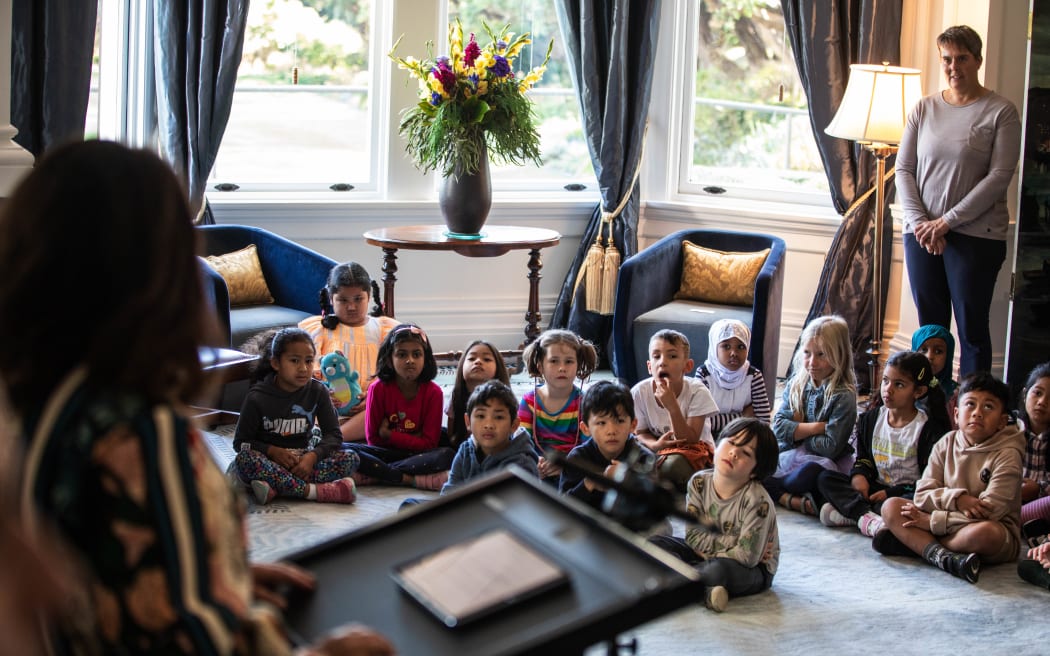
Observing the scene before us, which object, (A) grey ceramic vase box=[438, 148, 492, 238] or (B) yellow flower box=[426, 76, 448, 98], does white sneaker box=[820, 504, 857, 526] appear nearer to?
(A) grey ceramic vase box=[438, 148, 492, 238]

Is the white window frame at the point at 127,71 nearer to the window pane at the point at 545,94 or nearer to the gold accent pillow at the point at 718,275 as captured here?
the window pane at the point at 545,94

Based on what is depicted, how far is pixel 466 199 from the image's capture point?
5.67 m

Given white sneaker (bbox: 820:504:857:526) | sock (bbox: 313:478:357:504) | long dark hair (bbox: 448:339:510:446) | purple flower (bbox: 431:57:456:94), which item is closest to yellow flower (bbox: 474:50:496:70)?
purple flower (bbox: 431:57:456:94)

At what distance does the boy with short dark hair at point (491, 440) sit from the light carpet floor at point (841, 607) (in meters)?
0.43

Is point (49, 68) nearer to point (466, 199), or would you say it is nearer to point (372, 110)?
point (372, 110)

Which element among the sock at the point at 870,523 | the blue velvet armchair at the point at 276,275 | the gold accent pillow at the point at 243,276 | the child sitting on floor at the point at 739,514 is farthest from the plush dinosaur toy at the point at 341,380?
the sock at the point at 870,523

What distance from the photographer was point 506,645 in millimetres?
1450

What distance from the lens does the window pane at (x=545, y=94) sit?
6609 mm

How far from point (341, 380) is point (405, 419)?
0.40m

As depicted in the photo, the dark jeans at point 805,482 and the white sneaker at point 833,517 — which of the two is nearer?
the white sneaker at point 833,517

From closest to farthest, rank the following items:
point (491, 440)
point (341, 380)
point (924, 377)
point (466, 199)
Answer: point (491, 440), point (924, 377), point (341, 380), point (466, 199)

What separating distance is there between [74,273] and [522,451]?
2.81 metres

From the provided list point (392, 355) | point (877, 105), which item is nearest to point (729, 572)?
point (392, 355)

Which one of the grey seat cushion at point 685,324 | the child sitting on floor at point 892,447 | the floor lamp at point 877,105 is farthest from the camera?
the grey seat cushion at point 685,324
